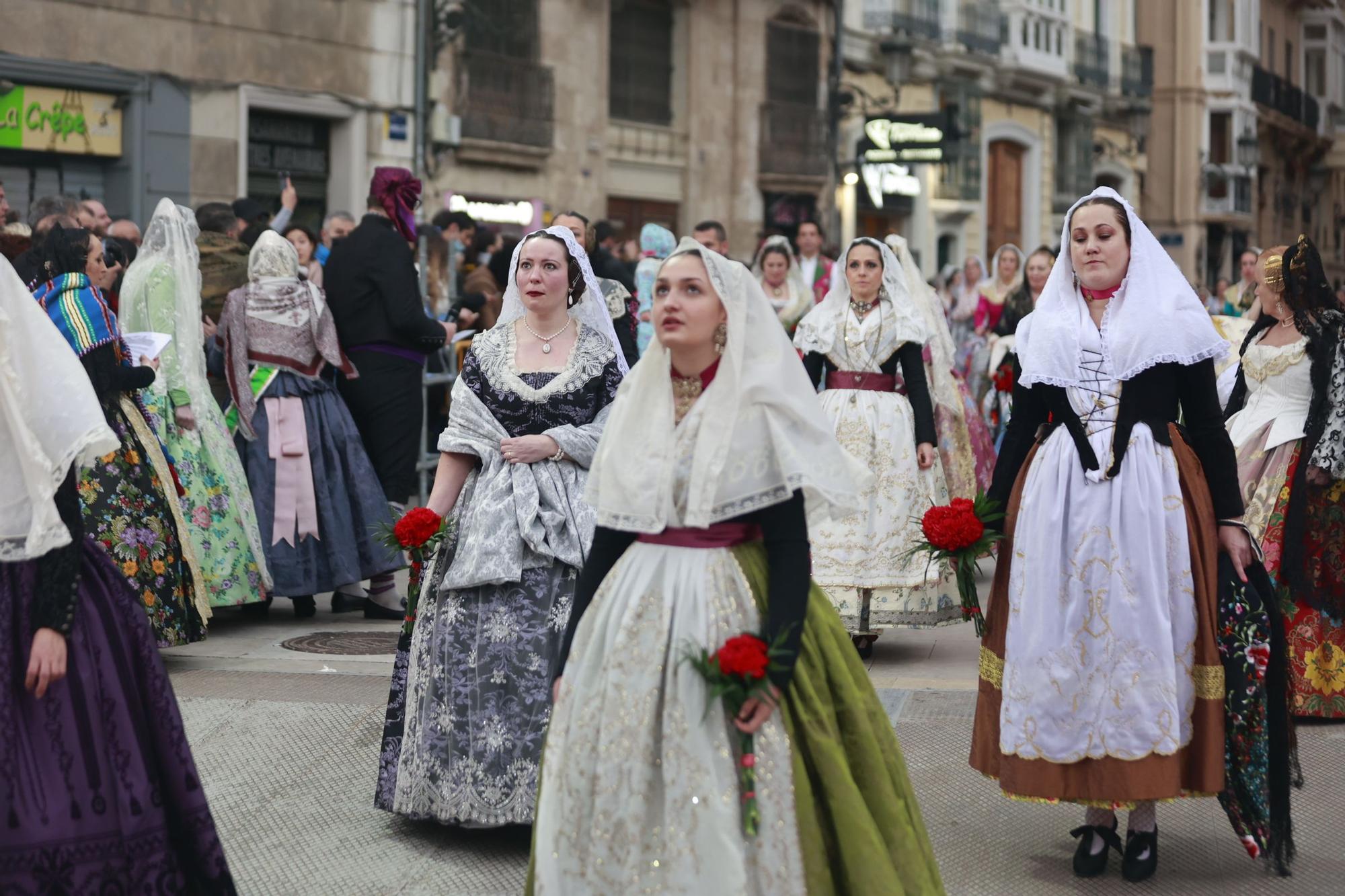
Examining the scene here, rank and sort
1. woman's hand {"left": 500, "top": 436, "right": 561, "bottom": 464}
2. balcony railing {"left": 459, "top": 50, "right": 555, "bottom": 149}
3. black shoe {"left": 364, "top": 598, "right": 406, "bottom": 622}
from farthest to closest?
balcony railing {"left": 459, "top": 50, "right": 555, "bottom": 149} < black shoe {"left": 364, "top": 598, "right": 406, "bottom": 622} < woman's hand {"left": 500, "top": 436, "right": 561, "bottom": 464}

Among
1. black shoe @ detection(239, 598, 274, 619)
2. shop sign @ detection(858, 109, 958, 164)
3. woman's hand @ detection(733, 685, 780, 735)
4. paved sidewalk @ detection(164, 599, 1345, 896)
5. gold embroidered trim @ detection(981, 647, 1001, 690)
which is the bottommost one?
paved sidewalk @ detection(164, 599, 1345, 896)

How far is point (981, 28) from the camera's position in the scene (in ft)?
105

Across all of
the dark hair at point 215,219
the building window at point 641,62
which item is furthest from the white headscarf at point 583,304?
the building window at point 641,62

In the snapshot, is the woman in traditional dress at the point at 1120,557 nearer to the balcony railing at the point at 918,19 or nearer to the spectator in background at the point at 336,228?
the spectator in background at the point at 336,228

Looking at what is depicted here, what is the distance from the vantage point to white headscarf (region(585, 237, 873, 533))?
3.86m

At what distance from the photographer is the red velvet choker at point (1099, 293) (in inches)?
209

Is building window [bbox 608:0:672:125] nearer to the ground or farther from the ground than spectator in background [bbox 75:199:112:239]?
farther from the ground

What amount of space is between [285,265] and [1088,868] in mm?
5408

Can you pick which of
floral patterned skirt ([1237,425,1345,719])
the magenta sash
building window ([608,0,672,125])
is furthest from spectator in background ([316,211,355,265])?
building window ([608,0,672,125])

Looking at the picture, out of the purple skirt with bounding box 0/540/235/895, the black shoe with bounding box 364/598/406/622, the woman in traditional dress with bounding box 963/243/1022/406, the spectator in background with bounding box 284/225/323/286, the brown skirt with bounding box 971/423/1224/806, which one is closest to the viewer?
the purple skirt with bounding box 0/540/235/895

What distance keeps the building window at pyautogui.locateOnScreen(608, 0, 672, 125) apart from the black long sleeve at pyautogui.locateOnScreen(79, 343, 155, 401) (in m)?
16.1

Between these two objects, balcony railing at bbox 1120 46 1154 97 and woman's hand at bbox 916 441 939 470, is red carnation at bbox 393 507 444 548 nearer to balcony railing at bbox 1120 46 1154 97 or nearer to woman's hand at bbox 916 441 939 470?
woman's hand at bbox 916 441 939 470

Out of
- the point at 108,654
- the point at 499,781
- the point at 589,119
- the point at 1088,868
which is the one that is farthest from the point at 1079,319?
the point at 589,119

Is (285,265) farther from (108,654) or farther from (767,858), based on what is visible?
(767,858)
